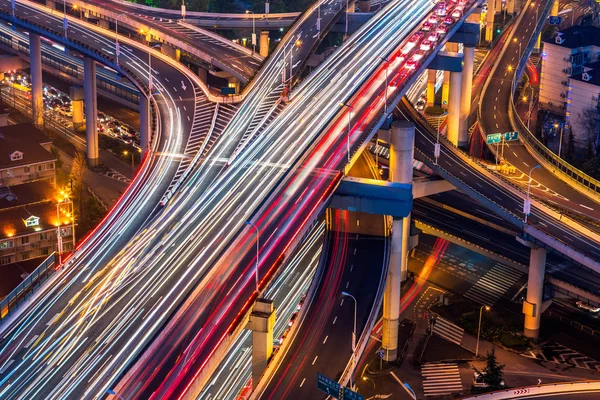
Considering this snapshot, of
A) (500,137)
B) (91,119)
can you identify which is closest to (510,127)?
(500,137)

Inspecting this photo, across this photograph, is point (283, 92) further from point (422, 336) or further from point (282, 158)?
point (422, 336)

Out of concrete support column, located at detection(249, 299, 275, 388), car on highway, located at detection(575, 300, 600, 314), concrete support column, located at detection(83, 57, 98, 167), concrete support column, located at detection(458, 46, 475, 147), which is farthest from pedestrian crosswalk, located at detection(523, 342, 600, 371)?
concrete support column, located at detection(83, 57, 98, 167)

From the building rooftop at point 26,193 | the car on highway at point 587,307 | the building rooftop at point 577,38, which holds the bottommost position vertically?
the car on highway at point 587,307

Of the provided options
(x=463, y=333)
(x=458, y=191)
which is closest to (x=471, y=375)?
(x=463, y=333)

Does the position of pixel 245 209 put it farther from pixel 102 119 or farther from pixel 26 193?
pixel 102 119

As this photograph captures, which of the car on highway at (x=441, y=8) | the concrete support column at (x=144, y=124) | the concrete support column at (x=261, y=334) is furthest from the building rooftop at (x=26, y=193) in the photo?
the car on highway at (x=441, y=8)

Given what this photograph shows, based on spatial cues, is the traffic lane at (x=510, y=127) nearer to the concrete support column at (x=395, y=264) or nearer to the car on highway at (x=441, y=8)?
the car on highway at (x=441, y=8)
